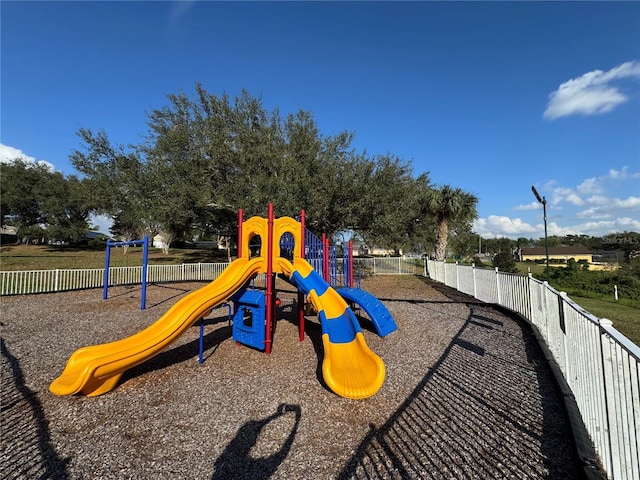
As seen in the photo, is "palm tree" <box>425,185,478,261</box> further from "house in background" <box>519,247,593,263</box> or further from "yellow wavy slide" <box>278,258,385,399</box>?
"house in background" <box>519,247,593,263</box>

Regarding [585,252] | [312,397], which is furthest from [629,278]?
[585,252]

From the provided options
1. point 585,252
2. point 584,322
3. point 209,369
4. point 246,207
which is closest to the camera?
point 584,322

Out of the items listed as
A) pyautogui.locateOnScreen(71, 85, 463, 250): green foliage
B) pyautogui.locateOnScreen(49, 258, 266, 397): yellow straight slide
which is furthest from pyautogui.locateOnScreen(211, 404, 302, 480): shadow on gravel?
pyautogui.locateOnScreen(71, 85, 463, 250): green foliage

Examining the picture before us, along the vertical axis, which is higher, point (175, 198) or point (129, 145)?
point (129, 145)

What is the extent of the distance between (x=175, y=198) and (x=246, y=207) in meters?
3.79

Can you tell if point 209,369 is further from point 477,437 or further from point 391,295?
point 391,295

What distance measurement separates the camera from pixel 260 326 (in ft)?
19.4

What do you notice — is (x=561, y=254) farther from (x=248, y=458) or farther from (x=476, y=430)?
(x=248, y=458)

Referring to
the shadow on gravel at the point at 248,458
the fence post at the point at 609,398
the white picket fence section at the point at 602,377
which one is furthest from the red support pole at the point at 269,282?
the fence post at the point at 609,398

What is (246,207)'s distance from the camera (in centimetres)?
1652

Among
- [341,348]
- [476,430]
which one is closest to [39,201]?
[341,348]

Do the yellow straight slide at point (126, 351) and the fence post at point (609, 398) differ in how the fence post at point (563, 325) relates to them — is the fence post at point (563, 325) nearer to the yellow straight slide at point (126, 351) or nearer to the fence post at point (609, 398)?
the fence post at point (609, 398)

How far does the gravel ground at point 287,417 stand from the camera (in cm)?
284

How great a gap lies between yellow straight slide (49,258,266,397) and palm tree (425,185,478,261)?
20.6m
